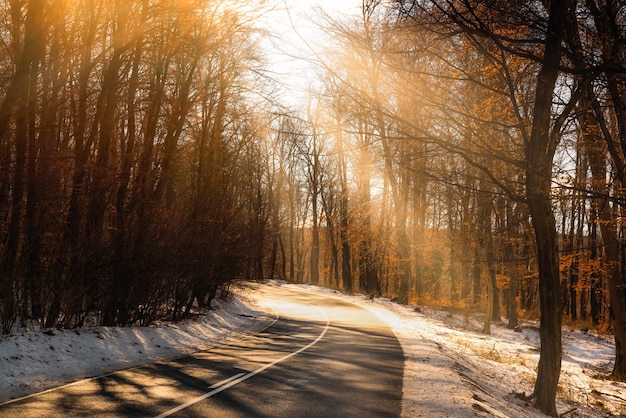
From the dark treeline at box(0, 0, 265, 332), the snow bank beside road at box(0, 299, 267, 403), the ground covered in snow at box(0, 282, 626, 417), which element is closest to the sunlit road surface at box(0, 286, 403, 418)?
the ground covered in snow at box(0, 282, 626, 417)

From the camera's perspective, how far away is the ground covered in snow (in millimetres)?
8899

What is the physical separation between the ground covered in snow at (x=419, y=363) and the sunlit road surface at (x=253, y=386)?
1.66 ft

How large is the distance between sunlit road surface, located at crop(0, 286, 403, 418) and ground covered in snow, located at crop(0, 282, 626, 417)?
1.66 ft

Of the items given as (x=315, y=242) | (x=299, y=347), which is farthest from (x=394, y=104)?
(x=315, y=242)

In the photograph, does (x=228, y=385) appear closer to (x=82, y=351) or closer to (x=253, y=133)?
(x=82, y=351)

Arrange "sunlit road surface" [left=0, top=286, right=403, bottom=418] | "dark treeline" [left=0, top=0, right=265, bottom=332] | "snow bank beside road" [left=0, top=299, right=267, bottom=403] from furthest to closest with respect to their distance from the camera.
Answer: "dark treeline" [left=0, top=0, right=265, bottom=332] < "snow bank beside road" [left=0, top=299, right=267, bottom=403] < "sunlit road surface" [left=0, top=286, right=403, bottom=418]

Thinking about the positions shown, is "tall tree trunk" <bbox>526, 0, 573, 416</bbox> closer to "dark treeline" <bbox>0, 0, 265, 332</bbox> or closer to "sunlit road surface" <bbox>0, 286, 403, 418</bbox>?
"sunlit road surface" <bbox>0, 286, 403, 418</bbox>

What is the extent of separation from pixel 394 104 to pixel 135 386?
249 inches

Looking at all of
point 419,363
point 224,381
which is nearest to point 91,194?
point 224,381

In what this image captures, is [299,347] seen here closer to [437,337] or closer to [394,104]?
[437,337]

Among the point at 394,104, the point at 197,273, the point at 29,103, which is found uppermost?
the point at 29,103

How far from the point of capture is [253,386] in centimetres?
929

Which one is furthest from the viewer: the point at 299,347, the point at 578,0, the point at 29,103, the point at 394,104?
the point at 299,347

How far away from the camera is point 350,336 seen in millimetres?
17453
